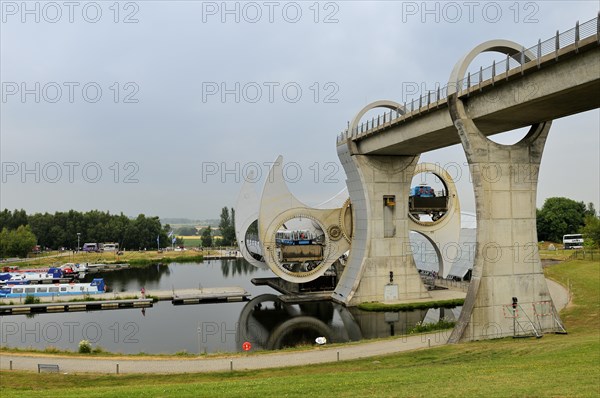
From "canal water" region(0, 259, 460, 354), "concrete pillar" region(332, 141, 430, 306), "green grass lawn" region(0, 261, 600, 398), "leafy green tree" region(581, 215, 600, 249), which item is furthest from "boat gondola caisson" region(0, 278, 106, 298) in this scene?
"leafy green tree" region(581, 215, 600, 249)

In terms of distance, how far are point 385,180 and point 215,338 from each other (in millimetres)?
16298

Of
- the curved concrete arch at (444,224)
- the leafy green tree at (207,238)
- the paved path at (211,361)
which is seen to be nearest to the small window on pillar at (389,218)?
the curved concrete arch at (444,224)

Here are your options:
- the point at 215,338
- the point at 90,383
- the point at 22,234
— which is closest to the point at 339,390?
the point at 90,383

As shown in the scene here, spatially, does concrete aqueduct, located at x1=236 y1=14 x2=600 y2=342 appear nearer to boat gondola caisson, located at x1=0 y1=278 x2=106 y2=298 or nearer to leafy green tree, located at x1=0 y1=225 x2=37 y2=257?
boat gondola caisson, located at x1=0 y1=278 x2=106 y2=298

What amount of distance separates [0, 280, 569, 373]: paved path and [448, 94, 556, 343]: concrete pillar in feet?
8.08

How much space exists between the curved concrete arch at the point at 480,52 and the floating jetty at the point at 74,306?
25099 millimetres

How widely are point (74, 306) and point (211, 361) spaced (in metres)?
19.7

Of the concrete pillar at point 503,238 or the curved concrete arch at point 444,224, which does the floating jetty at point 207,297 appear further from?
the concrete pillar at point 503,238

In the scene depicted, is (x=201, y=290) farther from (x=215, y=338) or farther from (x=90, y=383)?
(x=90, y=383)

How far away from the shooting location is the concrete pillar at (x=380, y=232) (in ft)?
110

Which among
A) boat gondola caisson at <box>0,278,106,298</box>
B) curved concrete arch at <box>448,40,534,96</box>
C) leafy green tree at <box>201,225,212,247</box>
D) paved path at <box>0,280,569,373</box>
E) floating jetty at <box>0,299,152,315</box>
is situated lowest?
floating jetty at <box>0,299,152,315</box>

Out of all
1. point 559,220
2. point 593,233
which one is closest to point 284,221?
point 593,233

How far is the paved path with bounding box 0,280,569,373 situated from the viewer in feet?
57.1

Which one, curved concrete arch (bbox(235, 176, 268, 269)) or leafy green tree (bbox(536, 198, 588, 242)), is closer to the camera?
curved concrete arch (bbox(235, 176, 268, 269))
